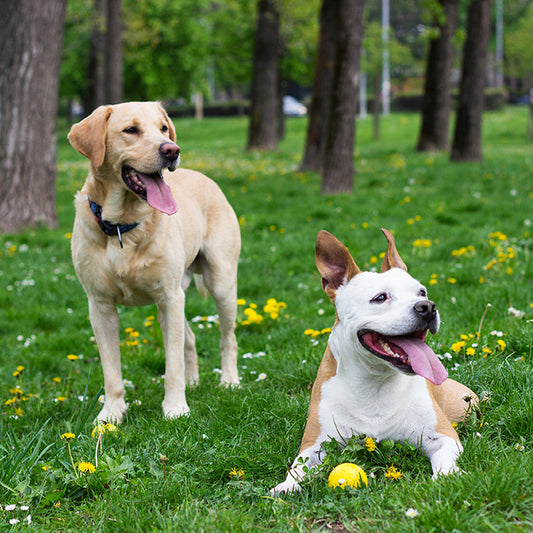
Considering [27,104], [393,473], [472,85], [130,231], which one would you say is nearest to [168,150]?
[130,231]

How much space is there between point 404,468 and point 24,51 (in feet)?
26.9

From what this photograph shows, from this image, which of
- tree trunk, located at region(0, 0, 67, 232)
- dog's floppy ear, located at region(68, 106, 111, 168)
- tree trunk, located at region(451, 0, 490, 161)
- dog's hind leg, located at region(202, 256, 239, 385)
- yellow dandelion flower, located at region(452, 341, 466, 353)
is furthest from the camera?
tree trunk, located at region(451, 0, 490, 161)

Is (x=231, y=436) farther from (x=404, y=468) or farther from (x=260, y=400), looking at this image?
(x=404, y=468)

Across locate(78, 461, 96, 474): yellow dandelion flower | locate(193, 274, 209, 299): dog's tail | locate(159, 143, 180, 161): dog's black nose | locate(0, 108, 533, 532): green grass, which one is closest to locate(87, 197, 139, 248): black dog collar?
locate(159, 143, 180, 161): dog's black nose

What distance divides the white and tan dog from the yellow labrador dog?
111 cm

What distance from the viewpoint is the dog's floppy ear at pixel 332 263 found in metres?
3.35

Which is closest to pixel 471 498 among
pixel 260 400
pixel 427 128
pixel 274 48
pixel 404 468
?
pixel 404 468

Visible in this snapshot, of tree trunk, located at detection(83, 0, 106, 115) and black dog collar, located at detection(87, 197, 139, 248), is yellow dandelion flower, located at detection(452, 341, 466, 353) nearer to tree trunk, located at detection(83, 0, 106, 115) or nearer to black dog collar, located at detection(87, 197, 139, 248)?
black dog collar, located at detection(87, 197, 139, 248)

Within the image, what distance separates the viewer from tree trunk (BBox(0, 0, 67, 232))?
9.06 m

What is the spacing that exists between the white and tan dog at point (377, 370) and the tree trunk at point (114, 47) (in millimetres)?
16642

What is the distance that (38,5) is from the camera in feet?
29.7

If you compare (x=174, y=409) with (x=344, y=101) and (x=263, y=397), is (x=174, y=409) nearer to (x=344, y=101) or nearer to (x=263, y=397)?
(x=263, y=397)

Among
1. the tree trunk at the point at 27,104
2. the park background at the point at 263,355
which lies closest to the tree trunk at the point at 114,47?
the park background at the point at 263,355

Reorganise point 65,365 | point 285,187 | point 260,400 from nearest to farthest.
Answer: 1. point 260,400
2. point 65,365
3. point 285,187
